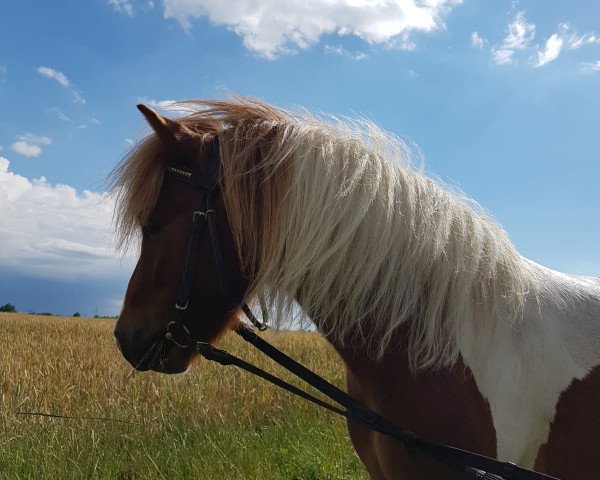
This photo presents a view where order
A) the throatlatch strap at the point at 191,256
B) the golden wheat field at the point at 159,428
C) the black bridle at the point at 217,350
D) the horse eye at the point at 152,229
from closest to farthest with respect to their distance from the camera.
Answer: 1. the black bridle at the point at 217,350
2. the throatlatch strap at the point at 191,256
3. the horse eye at the point at 152,229
4. the golden wheat field at the point at 159,428

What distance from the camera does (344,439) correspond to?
197 inches

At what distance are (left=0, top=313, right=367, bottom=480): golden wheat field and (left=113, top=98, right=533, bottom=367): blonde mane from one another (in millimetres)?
2562

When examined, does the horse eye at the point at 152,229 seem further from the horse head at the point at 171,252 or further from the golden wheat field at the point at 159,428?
the golden wheat field at the point at 159,428

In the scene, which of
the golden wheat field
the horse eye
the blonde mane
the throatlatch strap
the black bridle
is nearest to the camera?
the black bridle

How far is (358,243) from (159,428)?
12.5 feet

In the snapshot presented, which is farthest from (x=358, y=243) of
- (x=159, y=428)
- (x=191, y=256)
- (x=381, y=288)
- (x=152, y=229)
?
(x=159, y=428)

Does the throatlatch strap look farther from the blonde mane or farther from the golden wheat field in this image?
the golden wheat field

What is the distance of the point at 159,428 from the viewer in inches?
197

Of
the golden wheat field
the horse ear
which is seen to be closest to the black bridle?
the horse ear

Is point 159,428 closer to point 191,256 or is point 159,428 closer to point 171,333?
point 171,333

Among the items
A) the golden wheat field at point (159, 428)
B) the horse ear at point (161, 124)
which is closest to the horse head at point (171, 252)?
the horse ear at point (161, 124)

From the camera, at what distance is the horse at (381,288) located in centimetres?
188

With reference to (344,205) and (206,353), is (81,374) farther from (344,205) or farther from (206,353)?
(344,205)

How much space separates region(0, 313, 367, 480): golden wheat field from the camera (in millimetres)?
4191
